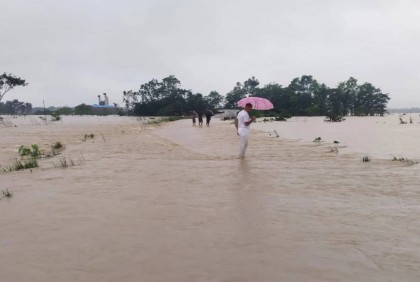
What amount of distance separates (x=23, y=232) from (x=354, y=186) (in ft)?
18.4

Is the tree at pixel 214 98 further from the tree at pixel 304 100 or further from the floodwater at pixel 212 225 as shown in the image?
the floodwater at pixel 212 225

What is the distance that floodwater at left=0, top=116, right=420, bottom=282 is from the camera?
11.5 feet

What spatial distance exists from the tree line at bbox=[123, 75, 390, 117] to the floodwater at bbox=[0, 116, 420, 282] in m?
65.4

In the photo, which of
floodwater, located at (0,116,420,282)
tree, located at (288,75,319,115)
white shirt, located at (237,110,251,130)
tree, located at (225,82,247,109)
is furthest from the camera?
tree, located at (225,82,247,109)

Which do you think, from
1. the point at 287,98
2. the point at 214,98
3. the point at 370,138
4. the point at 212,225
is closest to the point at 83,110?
the point at 214,98

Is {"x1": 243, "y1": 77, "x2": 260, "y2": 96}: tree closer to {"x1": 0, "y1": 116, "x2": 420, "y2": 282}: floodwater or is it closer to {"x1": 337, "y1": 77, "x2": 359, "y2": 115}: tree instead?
{"x1": 337, "y1": 77, "x2": 359, "y2": 115}: tree

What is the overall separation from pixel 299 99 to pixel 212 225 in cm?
7770

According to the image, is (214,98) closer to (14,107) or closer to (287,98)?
(287,98)

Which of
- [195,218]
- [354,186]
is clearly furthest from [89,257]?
[354,186]

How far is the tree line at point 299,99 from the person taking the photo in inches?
3135

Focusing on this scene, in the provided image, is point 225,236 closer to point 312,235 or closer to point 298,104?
point 312,235

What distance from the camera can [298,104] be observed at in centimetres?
7962

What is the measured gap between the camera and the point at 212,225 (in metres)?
4.84

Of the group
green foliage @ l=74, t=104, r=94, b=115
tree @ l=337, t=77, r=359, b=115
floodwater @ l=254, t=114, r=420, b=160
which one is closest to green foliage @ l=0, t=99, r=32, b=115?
green foliage @ l=74, t=104, r=94, b=115
